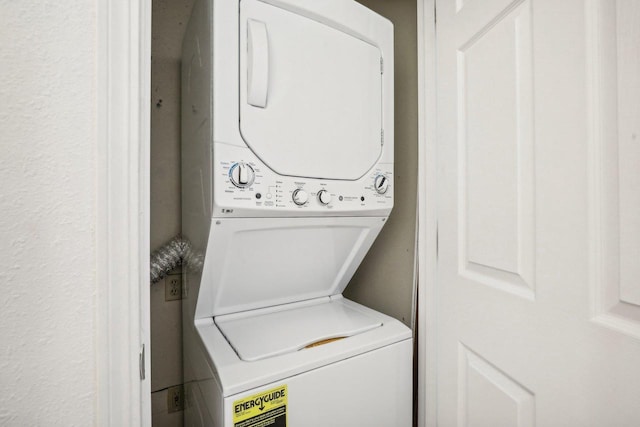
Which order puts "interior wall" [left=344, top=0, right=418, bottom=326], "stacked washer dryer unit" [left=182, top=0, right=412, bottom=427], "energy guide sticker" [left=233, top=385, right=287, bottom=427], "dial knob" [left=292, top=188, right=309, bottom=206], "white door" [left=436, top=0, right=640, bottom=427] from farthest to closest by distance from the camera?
"interior wall" [left=344, top=0, right=418, bottom=326] < "dial knob" [left=292, top=188, right=309, bottom=206] < "stacked washer dryer unit" [left=182, top=0, right=412, bottom=427] < "energy guide sticker" [left=233, top=385, right=287, bottom=427] < "white door" [left=436, top=0, right=640, bottom=427]

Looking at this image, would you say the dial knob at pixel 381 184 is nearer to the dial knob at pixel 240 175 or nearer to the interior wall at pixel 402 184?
the interior wall at pixel 402 184

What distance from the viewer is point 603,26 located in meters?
0.69

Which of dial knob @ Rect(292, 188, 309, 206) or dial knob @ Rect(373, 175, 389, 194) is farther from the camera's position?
dial knob @ Rect(373, 175, 389, 194)

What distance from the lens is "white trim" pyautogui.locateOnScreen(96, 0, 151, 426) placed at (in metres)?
Result: 0.49

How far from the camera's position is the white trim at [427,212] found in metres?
1.31

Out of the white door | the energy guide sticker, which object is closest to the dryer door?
the white door

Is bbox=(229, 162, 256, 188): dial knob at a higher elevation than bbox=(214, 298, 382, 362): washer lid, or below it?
higher

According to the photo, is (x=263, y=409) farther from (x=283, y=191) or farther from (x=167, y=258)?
(x=167, y=258)

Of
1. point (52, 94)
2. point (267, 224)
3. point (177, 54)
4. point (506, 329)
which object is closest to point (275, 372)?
point (267, 224)

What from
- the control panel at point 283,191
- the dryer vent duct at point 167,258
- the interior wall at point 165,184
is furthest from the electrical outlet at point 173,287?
the control panel at point 283,191

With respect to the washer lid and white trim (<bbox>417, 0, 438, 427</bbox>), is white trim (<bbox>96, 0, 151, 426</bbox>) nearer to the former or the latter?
the washer lid

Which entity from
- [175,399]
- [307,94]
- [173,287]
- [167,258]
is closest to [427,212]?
[307,94]

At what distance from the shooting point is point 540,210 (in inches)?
33.1

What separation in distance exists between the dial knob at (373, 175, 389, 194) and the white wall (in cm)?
106
